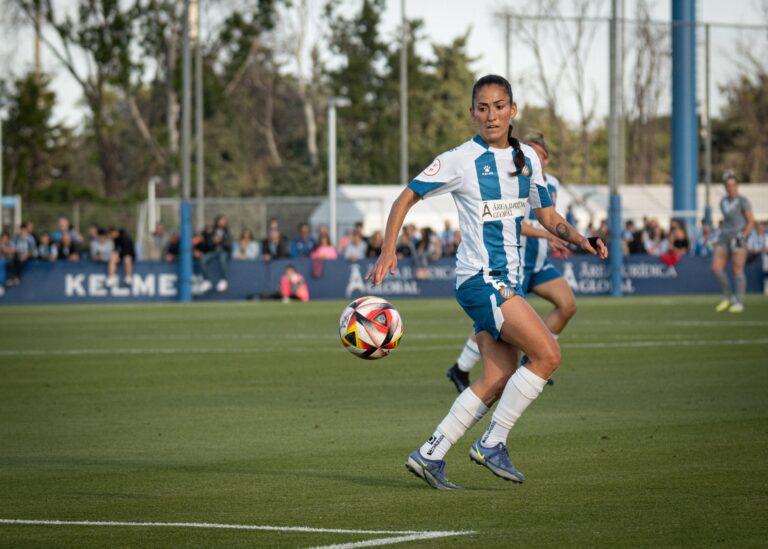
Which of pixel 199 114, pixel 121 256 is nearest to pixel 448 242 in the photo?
pixel 121 256

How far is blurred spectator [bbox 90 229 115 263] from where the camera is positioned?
34625mm

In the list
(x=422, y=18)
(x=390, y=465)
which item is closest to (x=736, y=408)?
(x=390, y=465)

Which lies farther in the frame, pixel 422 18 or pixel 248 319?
pixel 422 18

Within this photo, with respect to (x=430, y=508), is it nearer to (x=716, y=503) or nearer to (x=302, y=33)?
(x=716, y=503)

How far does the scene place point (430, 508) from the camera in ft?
23.6

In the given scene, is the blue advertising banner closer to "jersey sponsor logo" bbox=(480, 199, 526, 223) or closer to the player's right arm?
"jersey sponsor logo" bbox=(480, 199, 526, 223)

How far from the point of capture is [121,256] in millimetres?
34844

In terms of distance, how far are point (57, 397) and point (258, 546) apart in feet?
24.3

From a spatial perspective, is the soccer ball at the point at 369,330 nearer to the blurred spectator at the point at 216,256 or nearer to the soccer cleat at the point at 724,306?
the soccer cleat at the point at 724,306

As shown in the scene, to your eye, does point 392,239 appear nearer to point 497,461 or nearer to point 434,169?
point 434,169

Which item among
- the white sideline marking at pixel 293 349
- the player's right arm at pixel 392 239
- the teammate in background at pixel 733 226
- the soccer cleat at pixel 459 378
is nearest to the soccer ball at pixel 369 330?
the player's right arm at pixel 392 239

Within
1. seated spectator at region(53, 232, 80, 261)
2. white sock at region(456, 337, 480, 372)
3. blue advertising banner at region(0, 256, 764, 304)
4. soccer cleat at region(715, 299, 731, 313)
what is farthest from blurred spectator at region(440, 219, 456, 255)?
white sock at region(456, 337, 480, 372)

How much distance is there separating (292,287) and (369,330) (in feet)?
86.8

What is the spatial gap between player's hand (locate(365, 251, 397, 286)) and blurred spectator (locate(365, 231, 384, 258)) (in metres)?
27.7
